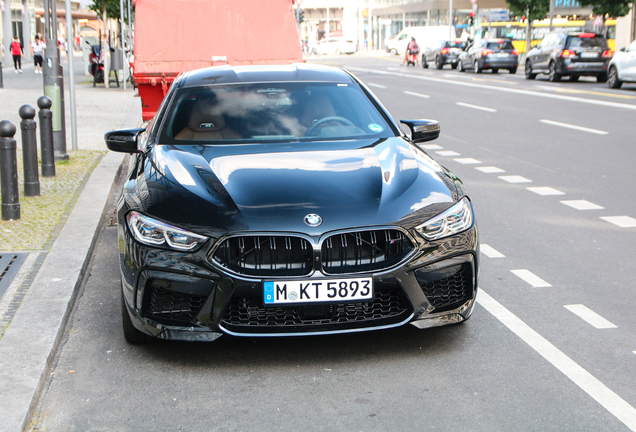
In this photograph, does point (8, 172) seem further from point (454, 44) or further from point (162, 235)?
point (454, 44)

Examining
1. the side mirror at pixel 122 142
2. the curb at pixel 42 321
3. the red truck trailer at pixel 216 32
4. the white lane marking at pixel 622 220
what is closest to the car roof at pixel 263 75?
the side mirror at pixel 122 142

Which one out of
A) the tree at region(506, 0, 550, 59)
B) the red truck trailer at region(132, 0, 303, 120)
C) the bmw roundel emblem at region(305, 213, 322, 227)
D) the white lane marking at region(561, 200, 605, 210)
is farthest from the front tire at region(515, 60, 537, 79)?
the bmw roundel emblem at region(305, 213, 322, 227)

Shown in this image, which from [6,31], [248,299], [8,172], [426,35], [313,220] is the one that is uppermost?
[426,35]

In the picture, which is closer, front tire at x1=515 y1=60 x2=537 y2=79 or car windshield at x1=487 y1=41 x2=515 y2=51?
front tire at x1=515 y1=60 x2=537 y2=79

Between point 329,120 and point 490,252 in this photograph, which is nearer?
point 329,120

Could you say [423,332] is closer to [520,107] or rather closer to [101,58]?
[520,107]

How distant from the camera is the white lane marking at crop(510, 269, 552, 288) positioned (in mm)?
5378

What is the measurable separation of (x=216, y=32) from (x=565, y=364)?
40.1ft

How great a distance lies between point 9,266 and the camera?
5.57 m

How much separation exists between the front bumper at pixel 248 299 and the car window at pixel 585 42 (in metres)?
27.6

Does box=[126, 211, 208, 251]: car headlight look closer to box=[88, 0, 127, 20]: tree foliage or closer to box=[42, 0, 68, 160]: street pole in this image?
box=[42, 0, 68, 160]: street pole

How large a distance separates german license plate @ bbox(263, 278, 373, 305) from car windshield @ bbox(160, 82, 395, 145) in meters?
1.51

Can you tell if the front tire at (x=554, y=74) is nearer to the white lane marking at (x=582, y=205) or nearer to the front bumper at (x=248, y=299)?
the white lane marking at (x=582, y=205)

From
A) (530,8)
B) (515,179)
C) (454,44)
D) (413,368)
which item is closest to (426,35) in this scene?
(530,8)
